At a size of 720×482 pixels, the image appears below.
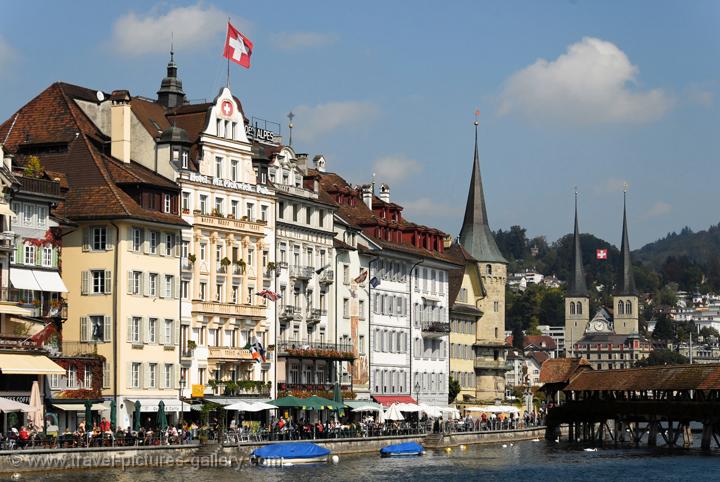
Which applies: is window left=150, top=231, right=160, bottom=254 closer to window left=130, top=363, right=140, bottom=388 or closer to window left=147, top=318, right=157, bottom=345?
window left=147, top=318, right=157, bottom=345

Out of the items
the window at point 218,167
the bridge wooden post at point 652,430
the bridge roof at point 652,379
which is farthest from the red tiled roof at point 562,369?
the window at point 218,167

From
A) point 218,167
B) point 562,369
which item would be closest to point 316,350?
point 218,167

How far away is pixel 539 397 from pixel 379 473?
97.1 m

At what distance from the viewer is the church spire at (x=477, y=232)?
15875 cm

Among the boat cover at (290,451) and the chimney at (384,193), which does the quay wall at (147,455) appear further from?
the chimney at (384,193)

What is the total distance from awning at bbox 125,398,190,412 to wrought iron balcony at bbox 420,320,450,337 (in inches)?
1524

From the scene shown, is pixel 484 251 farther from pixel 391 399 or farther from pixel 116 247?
pixel 116 247

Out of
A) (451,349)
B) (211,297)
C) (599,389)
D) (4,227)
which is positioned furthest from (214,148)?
(451,349)

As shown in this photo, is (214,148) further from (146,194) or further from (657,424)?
(657,424)

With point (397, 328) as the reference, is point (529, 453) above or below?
below

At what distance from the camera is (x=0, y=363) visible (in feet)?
253

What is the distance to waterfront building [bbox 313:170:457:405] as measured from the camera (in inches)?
4742

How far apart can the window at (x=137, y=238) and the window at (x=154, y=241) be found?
3.29 ft

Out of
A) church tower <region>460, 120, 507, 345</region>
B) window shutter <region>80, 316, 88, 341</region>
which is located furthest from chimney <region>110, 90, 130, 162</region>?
church tower <region>460, 120, 507, 345</region>
